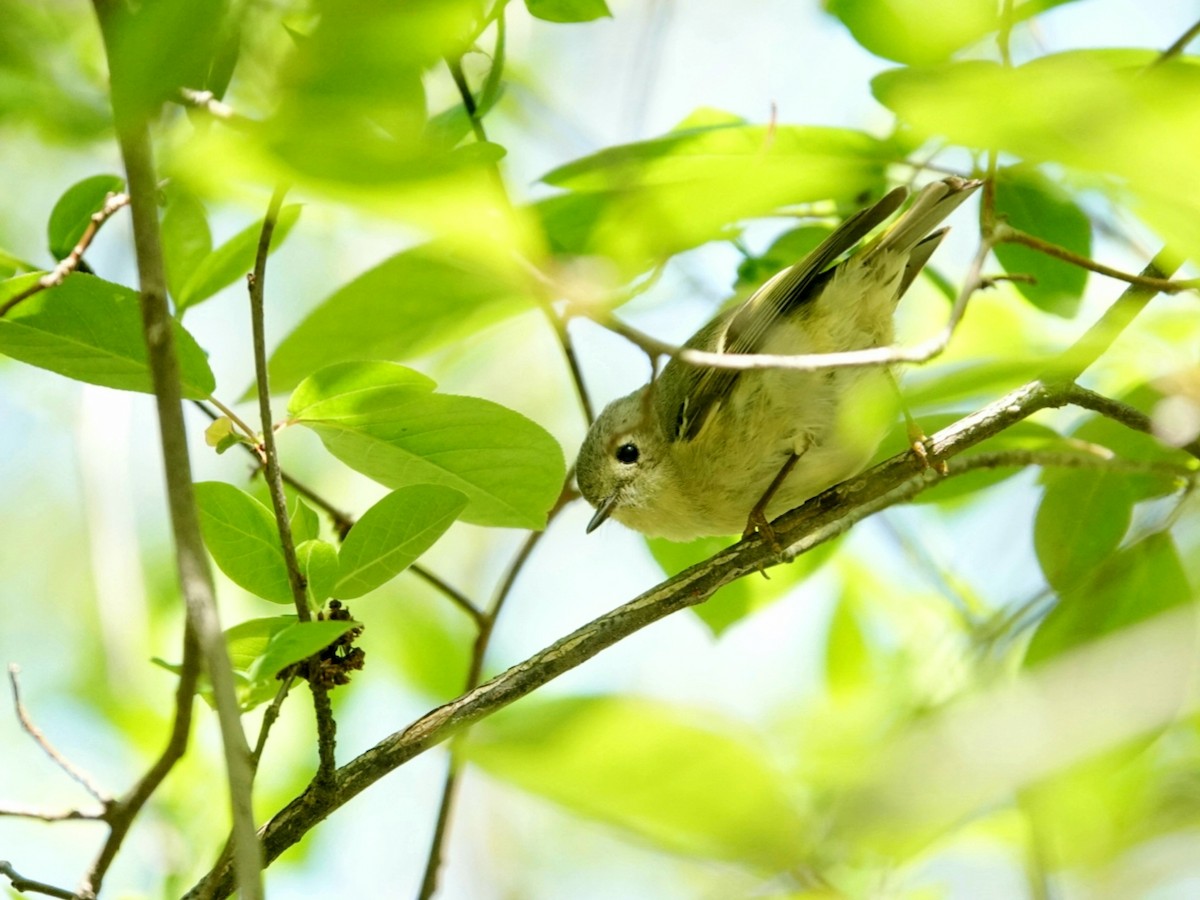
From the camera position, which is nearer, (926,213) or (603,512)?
(926,213)

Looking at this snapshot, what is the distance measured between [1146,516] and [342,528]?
5.28ft

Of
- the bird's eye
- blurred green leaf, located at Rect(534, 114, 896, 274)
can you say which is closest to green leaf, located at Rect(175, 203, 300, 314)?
blurred green leaf, located at Rect(534, 114, 896, 274)

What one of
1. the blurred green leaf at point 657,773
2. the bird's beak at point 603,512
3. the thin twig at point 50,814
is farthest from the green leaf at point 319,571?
the bird's beak at point 603,512

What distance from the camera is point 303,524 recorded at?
1905 mm

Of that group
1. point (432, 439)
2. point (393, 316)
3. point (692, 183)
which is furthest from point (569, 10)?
point (432, 439)

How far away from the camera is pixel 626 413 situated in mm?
3828

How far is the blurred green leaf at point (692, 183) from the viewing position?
161cm

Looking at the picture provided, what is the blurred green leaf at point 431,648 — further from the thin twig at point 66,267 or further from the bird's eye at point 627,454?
the thin twig at point 66,267

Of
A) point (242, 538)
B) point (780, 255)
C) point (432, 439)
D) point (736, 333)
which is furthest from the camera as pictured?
point (736, 333)

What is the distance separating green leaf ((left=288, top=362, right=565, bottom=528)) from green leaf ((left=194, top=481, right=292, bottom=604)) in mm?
184

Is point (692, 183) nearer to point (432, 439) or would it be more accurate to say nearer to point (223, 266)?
point (432, 439)

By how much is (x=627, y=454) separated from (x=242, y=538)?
2.04 metres

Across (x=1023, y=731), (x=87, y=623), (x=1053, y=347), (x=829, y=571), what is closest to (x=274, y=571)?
(x=1023, y=731)

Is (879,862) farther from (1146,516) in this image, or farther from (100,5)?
(1146,516)
